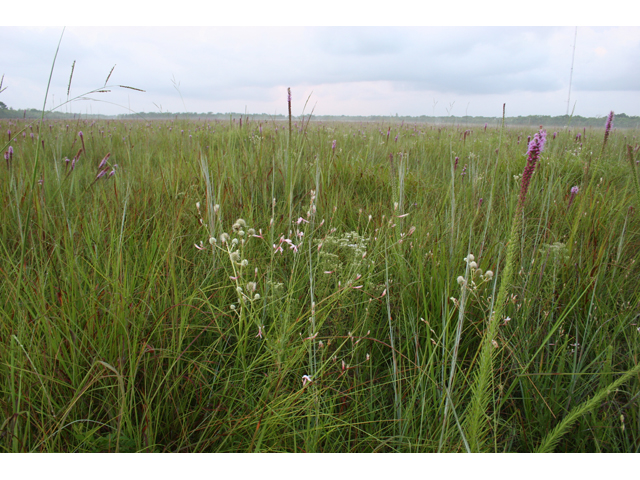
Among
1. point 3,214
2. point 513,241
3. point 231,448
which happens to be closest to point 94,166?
point 3,214

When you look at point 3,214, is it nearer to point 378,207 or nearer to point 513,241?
point 378,207

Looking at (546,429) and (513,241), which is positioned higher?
(513,241)

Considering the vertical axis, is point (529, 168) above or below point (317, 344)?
above

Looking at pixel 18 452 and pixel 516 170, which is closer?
pixel 18 452

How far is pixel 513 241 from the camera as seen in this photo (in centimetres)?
77

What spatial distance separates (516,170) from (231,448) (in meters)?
4.05

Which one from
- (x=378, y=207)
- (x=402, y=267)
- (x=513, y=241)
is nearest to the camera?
(x=513, y=241)

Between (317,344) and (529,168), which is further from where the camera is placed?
(317,344)

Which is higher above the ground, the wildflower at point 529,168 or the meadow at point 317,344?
the wildflower at point 529,168

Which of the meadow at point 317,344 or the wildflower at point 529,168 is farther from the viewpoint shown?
the meadow at point 317,344

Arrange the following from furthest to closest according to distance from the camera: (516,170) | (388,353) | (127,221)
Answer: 1. (516,170)
2. (127,221)
3. (388,353)

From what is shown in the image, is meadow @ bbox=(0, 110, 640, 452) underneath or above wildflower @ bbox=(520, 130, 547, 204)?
underneath

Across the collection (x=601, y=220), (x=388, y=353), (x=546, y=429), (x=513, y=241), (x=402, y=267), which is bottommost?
(x=546, y=429)

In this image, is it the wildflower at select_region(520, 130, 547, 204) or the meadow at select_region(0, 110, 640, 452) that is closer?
the wildflower at select_region(520, 130, 547, 204)
